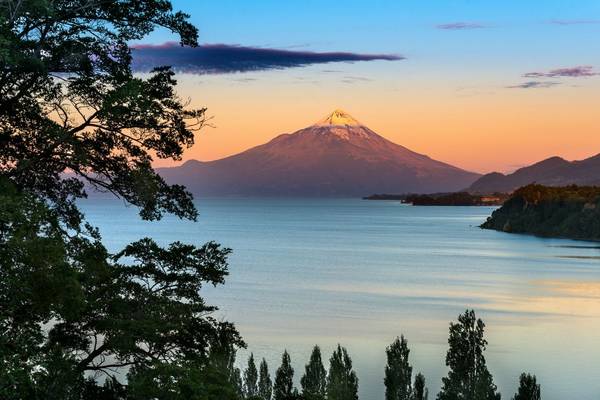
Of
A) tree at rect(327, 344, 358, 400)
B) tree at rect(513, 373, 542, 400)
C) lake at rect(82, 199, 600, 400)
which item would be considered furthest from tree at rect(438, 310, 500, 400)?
lake at rect(82, 199, 600, 400)

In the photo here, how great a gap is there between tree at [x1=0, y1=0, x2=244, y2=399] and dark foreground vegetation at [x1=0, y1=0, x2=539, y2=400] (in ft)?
0.09

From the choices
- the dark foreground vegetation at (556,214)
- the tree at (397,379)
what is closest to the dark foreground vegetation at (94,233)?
the tree at (397,379)

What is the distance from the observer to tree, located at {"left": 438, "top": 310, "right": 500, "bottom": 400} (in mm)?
30614

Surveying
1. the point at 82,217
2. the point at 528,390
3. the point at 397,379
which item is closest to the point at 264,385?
the point at 397,379

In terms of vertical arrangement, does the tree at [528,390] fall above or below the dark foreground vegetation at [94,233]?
below

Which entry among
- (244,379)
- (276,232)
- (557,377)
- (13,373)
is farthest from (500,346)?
(276,232)

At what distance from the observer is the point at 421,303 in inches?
2854

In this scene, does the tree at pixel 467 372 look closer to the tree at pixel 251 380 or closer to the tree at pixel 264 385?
the tree at pixel 264 385

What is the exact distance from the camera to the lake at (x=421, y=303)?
46750 mm

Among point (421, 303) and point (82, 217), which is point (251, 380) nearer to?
point (82, 217)

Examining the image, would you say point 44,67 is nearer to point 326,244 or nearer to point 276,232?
point 326,244

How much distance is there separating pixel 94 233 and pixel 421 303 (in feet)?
193

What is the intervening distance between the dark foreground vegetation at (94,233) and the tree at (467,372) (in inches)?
565

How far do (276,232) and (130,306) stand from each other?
163797 mm
